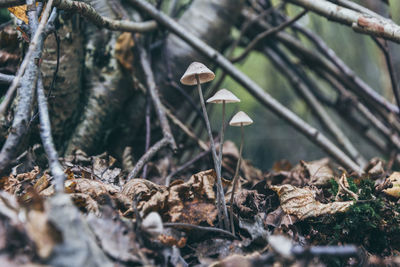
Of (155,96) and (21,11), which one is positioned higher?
(21,11)

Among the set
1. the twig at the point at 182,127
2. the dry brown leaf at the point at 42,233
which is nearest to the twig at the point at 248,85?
the twig at the point at 182,127

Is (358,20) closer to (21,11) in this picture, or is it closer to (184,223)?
(184,223)

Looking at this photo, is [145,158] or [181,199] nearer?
[181,199]

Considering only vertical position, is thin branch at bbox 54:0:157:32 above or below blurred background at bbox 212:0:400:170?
above

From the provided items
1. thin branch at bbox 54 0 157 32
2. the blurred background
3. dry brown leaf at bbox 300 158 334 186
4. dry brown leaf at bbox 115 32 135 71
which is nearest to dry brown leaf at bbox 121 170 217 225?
dry brown leaf at bbox 300 158 334 186

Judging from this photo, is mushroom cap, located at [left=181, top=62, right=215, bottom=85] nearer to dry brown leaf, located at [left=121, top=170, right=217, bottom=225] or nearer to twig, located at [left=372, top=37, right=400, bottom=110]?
dry brown leaf, located at [left=121, top=170, right=217, bottom=225]

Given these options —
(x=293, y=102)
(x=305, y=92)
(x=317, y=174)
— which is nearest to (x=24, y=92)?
(x=317, y=174)

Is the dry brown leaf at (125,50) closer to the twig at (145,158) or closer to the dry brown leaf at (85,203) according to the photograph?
the twig at (145,158)
